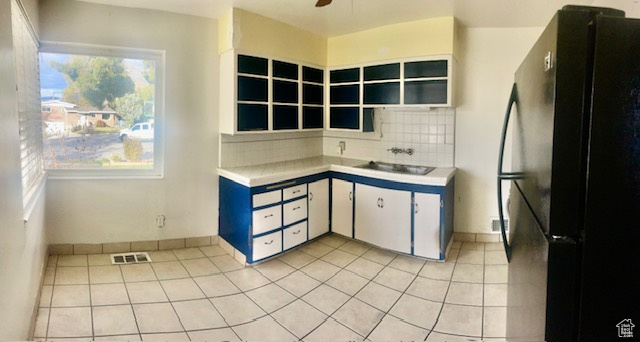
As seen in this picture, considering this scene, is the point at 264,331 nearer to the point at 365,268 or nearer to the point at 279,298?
the point at 279,298

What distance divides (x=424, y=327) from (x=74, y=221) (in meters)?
3.23

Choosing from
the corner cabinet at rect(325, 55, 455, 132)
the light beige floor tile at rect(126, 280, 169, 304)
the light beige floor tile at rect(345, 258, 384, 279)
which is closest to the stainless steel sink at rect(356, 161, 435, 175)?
the corner cabinet at rect(325, 55, 455, 132)

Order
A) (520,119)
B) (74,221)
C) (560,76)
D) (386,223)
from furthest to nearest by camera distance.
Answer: (386,223) → (74,221) → (520,119) → (560,76)

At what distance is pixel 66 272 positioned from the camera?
10.0 feet

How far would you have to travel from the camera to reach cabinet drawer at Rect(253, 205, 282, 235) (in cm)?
334

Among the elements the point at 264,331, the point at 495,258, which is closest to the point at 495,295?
the point at 495,258

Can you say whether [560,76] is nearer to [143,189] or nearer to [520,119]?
[520,119]

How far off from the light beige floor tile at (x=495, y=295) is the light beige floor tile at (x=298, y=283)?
1318 millimetres

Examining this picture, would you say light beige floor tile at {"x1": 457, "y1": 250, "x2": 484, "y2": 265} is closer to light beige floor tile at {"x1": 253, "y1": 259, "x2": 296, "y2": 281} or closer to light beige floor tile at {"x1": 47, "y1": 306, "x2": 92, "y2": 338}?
light beige floor tile at {"x1": 253, "y1": 259, "x2": 296, "y2": 281}

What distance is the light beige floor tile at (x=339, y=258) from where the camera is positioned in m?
3.45

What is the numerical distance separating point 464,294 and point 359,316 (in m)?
0.91

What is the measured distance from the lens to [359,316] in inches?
98.6

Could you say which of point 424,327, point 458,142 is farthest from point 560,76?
point 458,142

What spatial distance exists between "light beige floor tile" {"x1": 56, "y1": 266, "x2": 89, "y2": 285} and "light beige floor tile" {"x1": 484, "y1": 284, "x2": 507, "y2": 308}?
3135 mm
